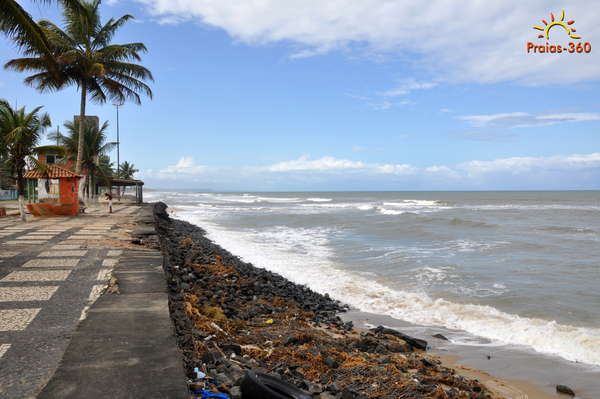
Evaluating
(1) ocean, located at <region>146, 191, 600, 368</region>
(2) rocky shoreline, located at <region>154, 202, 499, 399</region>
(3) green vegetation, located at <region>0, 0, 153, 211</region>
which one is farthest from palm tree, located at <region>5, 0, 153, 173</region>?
(2) rocky shoreline, located at <region>154, 202, 499, 399</region>

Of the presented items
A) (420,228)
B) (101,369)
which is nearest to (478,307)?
(101,369)

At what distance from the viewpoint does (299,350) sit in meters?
4.87

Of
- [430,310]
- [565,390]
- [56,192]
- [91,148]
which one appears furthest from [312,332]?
[91,148]

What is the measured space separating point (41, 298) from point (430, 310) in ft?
20.8

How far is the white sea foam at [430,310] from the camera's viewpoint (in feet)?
20.6

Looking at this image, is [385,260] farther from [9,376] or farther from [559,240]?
[9,376]

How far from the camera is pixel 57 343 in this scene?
122 inches

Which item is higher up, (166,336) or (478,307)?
(166,336)

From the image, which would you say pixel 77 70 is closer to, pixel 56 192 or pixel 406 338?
pixel 56 192

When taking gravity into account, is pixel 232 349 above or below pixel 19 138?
below

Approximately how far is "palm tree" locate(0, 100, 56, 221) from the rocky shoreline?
10556 mm

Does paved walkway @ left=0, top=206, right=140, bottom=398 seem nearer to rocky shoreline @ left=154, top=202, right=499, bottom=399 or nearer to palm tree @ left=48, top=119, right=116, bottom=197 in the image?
rocky shoreline @ left=154, top=202, right=499, bottom=399

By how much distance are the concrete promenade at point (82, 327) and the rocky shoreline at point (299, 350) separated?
39 cm

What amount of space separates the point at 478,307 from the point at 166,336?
21.6ft
